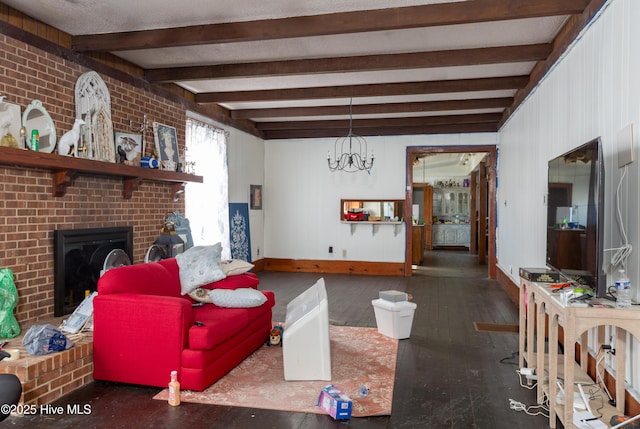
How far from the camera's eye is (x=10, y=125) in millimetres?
3480

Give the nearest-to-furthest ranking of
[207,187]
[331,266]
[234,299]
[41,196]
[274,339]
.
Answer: [234,299]
[41,196]
[274,339]
[207,187]
[331,266]

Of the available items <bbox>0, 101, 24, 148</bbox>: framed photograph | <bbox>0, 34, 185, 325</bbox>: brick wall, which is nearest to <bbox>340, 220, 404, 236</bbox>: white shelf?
<bbox>0, 34, 185, 325</bbox>: brick wall

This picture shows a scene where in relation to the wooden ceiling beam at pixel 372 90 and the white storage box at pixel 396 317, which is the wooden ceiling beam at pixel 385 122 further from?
the white storage box at pixel 396 317

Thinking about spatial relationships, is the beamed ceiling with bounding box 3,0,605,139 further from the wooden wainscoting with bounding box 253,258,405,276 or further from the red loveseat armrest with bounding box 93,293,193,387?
the wooden wainscoting with bounding box 253,258,405,276

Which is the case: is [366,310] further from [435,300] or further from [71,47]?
[71,47]

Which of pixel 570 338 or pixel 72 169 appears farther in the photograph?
pixel 72 169

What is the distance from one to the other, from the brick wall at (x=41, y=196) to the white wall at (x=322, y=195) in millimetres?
4351

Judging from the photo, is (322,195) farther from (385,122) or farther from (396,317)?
(396,317)

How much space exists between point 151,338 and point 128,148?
8.07 feet

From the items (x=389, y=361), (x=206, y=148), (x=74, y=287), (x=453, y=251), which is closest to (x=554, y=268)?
(x=389, y=361)

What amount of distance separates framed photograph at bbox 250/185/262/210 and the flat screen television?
575 centimetres

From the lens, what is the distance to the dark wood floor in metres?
2.67

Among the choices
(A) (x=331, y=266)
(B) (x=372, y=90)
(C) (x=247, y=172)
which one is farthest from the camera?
(A) (x=331, y=266)

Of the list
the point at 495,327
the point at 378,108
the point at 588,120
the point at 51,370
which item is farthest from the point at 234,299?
the point at 378,108
